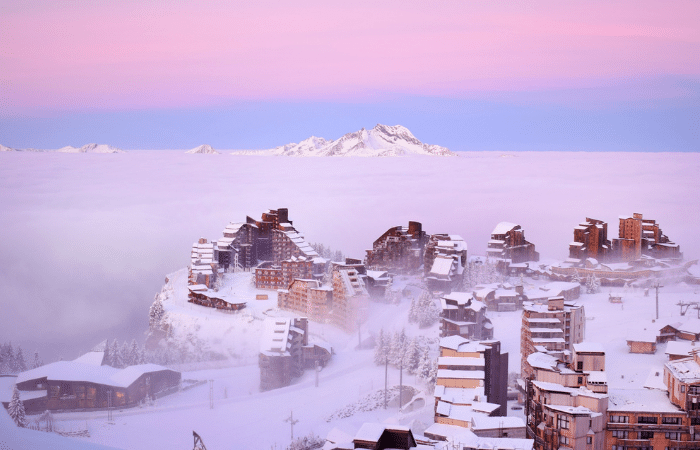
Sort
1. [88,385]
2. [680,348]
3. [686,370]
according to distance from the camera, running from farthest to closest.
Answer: [88,385]
[680,348]
[686,370]

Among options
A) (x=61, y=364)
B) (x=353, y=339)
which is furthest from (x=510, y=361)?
(x=61, y=364)

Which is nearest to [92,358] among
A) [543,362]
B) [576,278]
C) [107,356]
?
[107,356]

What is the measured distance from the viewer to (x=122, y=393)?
12.5 metres

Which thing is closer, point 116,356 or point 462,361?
point 462,361

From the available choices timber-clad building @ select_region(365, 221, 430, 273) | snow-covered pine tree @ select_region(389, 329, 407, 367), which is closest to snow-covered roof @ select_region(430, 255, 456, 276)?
timber-clad building @ select_region(365, 221, 430, 273)

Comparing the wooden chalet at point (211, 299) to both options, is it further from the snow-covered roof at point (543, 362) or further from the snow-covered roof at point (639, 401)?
the snow-covered roof at point (639, 401)

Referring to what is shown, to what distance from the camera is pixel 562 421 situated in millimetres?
8930

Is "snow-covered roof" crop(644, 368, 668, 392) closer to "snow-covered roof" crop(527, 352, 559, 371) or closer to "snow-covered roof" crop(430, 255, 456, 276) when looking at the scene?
"snow-covered roof" crop(527, 352, 559, 371)

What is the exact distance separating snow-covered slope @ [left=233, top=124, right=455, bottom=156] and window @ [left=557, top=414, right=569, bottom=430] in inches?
1292

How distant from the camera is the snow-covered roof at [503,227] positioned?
23.3m

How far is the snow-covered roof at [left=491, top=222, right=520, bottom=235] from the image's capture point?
76.5 feet

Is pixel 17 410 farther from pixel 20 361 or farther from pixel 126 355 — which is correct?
pixel 126 355

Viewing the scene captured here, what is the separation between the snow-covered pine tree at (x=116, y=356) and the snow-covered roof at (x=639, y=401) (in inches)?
382

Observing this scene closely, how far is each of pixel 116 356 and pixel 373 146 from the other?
40.2m
